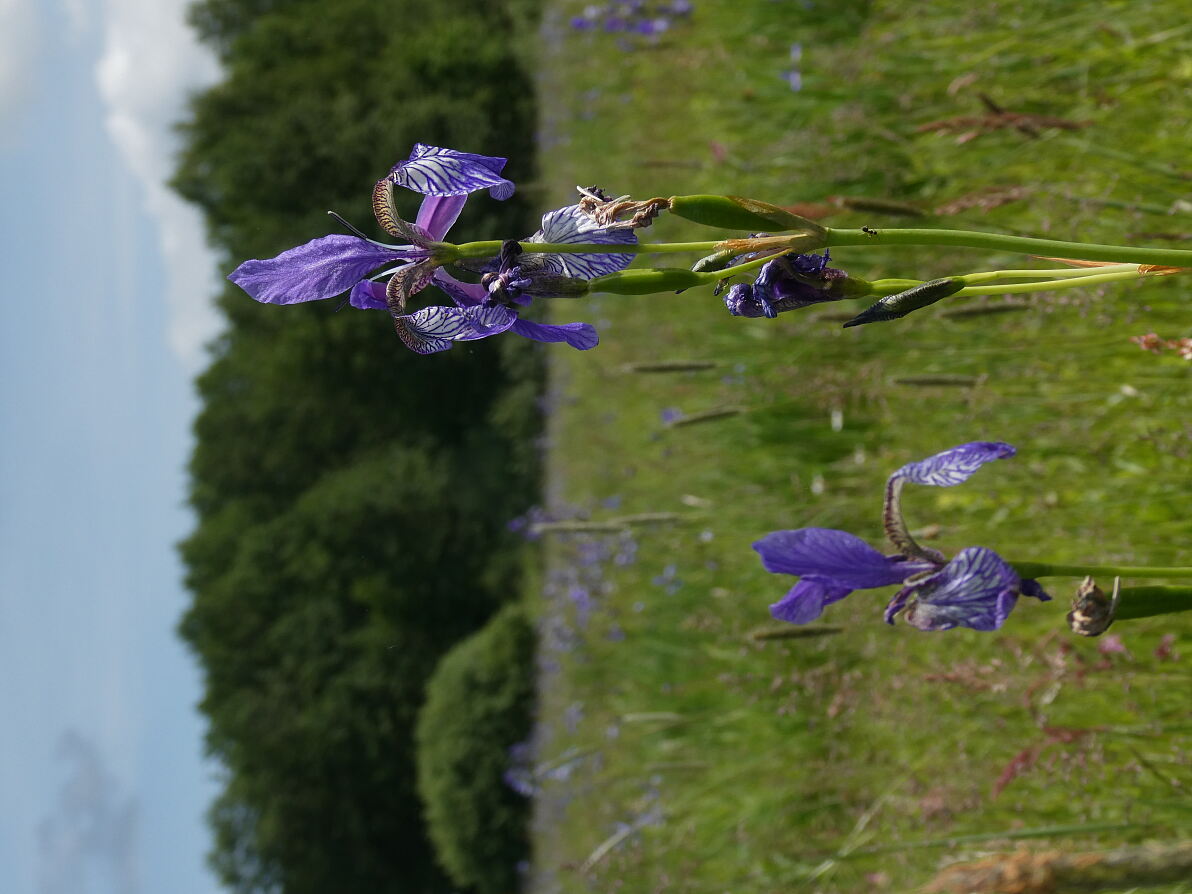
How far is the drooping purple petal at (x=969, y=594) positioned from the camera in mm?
986

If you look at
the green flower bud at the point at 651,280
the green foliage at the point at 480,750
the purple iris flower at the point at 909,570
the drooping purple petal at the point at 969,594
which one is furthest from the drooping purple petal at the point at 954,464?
the green foliage at the point at 480,750

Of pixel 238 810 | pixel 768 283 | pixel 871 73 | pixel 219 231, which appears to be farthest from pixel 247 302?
pixel 768 283

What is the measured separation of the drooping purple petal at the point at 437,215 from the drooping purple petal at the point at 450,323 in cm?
9

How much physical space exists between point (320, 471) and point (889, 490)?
41.4 feet

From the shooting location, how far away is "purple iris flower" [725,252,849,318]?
104cm

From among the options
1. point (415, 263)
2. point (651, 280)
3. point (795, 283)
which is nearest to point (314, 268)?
point (415, 263)

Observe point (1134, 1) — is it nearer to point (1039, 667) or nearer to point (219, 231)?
point (1039, 667)

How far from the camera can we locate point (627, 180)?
7.31 m

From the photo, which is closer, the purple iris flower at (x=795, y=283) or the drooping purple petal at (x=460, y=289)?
the purple iris flower at (x=795, y=283)

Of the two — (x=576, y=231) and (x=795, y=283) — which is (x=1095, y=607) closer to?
(x=795, y=283)

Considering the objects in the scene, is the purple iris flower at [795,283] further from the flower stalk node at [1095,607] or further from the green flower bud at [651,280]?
the flower stalk node at [1095,607]

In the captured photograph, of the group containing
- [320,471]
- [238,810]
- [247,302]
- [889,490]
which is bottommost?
[238,810]

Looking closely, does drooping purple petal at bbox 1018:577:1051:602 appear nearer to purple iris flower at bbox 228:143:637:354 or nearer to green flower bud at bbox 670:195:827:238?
green flower bud at bbox 670:195:827:238

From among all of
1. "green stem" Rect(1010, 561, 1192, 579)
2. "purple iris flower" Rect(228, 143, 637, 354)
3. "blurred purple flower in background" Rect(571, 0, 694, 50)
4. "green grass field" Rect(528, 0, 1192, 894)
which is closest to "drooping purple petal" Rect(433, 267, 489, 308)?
"purple iris flower" Rect(228, 143, 637, 354)
